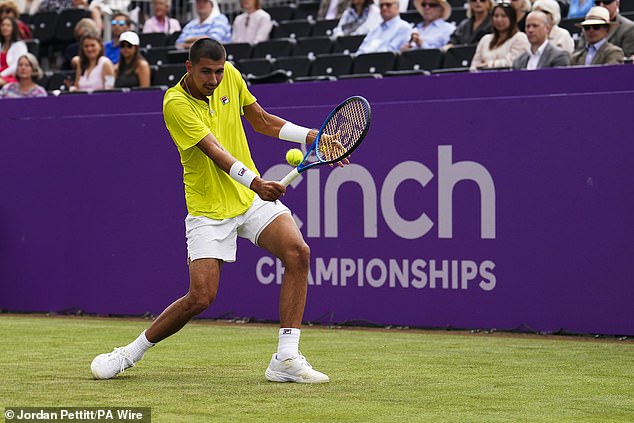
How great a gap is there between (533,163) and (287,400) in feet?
14.5

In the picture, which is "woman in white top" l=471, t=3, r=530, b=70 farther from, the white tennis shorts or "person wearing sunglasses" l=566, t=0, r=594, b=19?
the white tennis shorts

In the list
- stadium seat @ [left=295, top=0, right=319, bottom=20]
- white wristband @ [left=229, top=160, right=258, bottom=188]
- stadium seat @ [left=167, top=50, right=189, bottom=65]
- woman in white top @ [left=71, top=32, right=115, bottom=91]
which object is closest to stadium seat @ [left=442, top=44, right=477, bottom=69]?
stadium seat @ [left=167, top=50, right=189, bottom=65]

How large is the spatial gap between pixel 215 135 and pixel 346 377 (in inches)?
66.7

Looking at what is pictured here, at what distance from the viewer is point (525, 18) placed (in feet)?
39.8

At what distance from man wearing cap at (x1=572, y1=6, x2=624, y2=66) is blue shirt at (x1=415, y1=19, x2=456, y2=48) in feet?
8.46

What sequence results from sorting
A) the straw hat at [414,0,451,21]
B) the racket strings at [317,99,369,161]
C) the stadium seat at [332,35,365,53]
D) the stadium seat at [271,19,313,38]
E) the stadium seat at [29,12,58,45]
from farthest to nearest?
the stadium seat at [29,12,58,45] < the stadium seat at [271,19,313,38] < the stadium seat at [332,35,365,53] < the straw hat at [414,0,451,21] < the racket strings at [317,99,369,161]

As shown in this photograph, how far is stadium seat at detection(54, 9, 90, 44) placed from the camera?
18016 mm

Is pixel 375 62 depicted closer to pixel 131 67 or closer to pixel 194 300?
pixel 131 67

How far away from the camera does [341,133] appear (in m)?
7.38

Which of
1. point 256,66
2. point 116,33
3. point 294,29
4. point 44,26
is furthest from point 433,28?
point 44,26

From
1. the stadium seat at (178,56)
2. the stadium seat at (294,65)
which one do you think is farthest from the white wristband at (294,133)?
the stadium seat at (178,56)

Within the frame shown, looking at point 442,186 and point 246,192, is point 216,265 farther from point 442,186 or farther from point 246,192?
point 442,186

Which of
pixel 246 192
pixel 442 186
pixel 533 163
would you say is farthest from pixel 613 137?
pixel 246 192

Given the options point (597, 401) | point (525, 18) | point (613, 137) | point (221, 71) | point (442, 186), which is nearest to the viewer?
point (597, 401)
